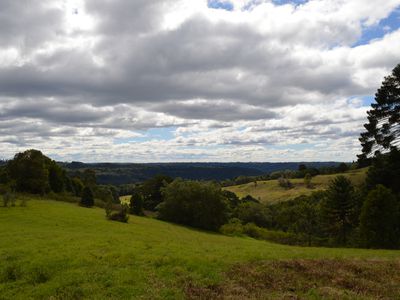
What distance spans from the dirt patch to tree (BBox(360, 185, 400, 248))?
1411 inches

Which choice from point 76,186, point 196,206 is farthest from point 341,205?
point 76,186

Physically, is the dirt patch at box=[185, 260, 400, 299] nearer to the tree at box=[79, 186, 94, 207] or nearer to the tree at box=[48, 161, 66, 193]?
the tree at box=[79, 186, 94, 207]

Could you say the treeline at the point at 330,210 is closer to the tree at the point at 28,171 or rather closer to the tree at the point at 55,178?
the tree at the point at 28,171

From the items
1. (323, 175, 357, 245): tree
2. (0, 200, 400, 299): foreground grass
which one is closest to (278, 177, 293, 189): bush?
(323, 175, 357, 245): tree

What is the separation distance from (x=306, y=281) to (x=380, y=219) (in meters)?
42.8

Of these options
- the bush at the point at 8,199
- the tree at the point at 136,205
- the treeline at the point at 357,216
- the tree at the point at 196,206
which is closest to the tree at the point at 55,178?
the tree at the point at 136,205

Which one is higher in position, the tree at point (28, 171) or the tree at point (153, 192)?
the tree at point (28, 171)

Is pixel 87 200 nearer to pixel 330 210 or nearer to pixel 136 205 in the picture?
pixel 136 205

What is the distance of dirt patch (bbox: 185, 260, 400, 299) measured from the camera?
1378 cm

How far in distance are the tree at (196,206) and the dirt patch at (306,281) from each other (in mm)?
57115

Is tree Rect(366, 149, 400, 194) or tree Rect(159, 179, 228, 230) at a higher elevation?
tree Rect(366, 149, 400, 194)

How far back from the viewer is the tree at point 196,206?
75938 mm

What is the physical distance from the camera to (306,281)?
1570 cm

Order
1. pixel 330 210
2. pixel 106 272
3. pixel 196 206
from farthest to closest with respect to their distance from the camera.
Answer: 1. pixel 196 206
2. pixel 330 210
3. pixel 106 272
